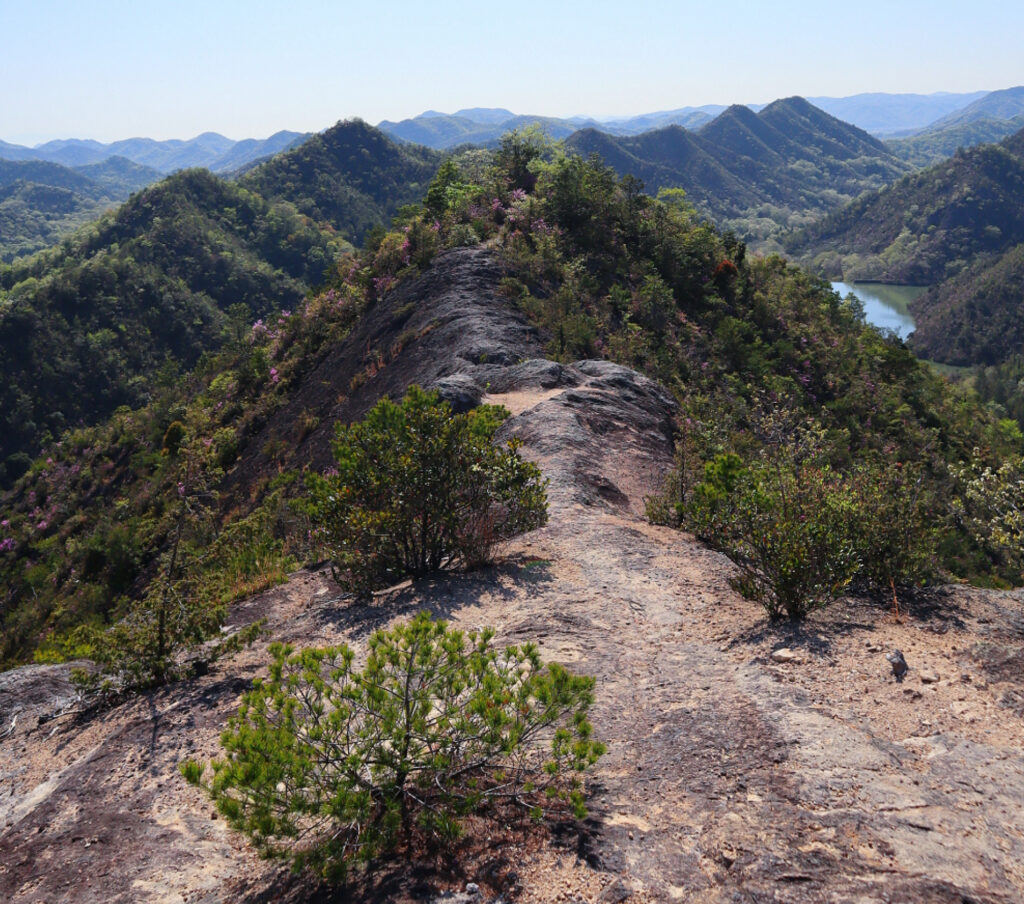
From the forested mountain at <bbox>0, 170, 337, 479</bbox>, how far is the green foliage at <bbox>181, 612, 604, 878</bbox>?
174 ft

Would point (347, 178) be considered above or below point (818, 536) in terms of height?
above

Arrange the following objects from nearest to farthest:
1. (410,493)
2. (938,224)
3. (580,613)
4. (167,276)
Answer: (580,613) → (410,493) → (167,276) → (938,224)

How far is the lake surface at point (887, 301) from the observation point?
101 m

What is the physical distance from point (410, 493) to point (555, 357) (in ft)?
35.7

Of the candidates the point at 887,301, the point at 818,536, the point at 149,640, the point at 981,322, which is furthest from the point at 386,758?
the point at 887,301

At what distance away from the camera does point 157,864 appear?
3414 mm

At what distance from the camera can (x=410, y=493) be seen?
6453mm

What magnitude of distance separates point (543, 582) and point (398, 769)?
3542 mm

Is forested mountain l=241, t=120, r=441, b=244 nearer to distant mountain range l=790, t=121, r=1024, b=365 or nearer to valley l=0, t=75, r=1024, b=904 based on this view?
distant mountain range l=790, t=121, r=1024, b=365

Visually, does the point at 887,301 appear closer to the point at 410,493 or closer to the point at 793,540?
the point at 793,540

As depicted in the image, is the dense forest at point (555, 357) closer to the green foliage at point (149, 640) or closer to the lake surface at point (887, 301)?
the green foliage at point (149, 640)

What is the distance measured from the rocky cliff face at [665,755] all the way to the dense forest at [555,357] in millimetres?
4486

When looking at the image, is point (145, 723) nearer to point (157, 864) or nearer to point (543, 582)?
point (157, 864)

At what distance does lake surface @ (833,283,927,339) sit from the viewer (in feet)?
330
